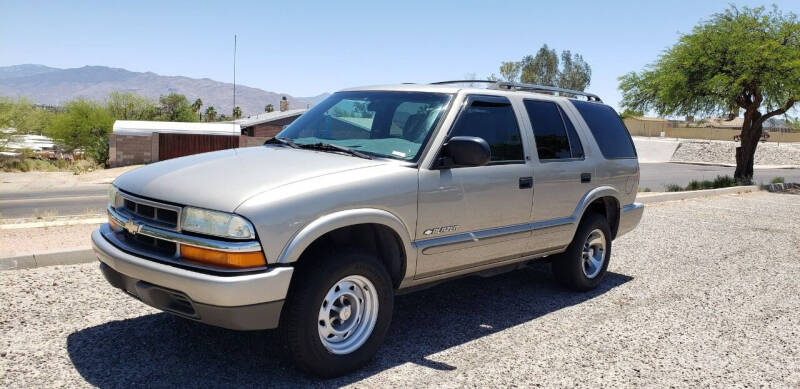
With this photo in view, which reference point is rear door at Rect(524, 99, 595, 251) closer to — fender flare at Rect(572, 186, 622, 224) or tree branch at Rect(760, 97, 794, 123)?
fender flare at Rect(572, 186, 622, 224)

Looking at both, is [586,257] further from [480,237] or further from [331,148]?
[331,148]

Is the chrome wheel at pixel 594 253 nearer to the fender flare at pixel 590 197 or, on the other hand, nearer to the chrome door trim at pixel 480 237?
the fender flare at pixel 590 197

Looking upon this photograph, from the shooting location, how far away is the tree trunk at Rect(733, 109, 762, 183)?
22.1 meters

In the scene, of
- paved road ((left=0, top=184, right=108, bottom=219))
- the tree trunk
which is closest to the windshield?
paved road ((left=0, top=184, right=108, bottom=219))

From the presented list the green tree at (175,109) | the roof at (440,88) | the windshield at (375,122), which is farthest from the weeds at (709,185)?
the green tree at (175,109)

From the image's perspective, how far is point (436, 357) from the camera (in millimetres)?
4547

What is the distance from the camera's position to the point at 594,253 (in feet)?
21.9

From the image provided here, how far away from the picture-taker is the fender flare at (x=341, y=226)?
3682mm

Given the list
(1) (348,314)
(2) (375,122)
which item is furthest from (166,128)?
(1) (348,314)

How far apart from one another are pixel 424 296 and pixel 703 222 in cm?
816

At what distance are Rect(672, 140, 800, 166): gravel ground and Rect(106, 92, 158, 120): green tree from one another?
69463mm

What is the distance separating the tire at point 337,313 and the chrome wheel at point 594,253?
3.02 meters

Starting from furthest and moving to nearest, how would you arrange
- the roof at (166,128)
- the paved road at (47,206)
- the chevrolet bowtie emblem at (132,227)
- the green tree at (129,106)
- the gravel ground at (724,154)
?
1. the green tree at (129,106)
2. the gravel ground at (724,154)
3. the roof at (166,128)
4. the paved road at (47,206)
5. the chevrolet bowtie emblem at (132,227)

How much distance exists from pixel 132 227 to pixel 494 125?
9.34 ft
